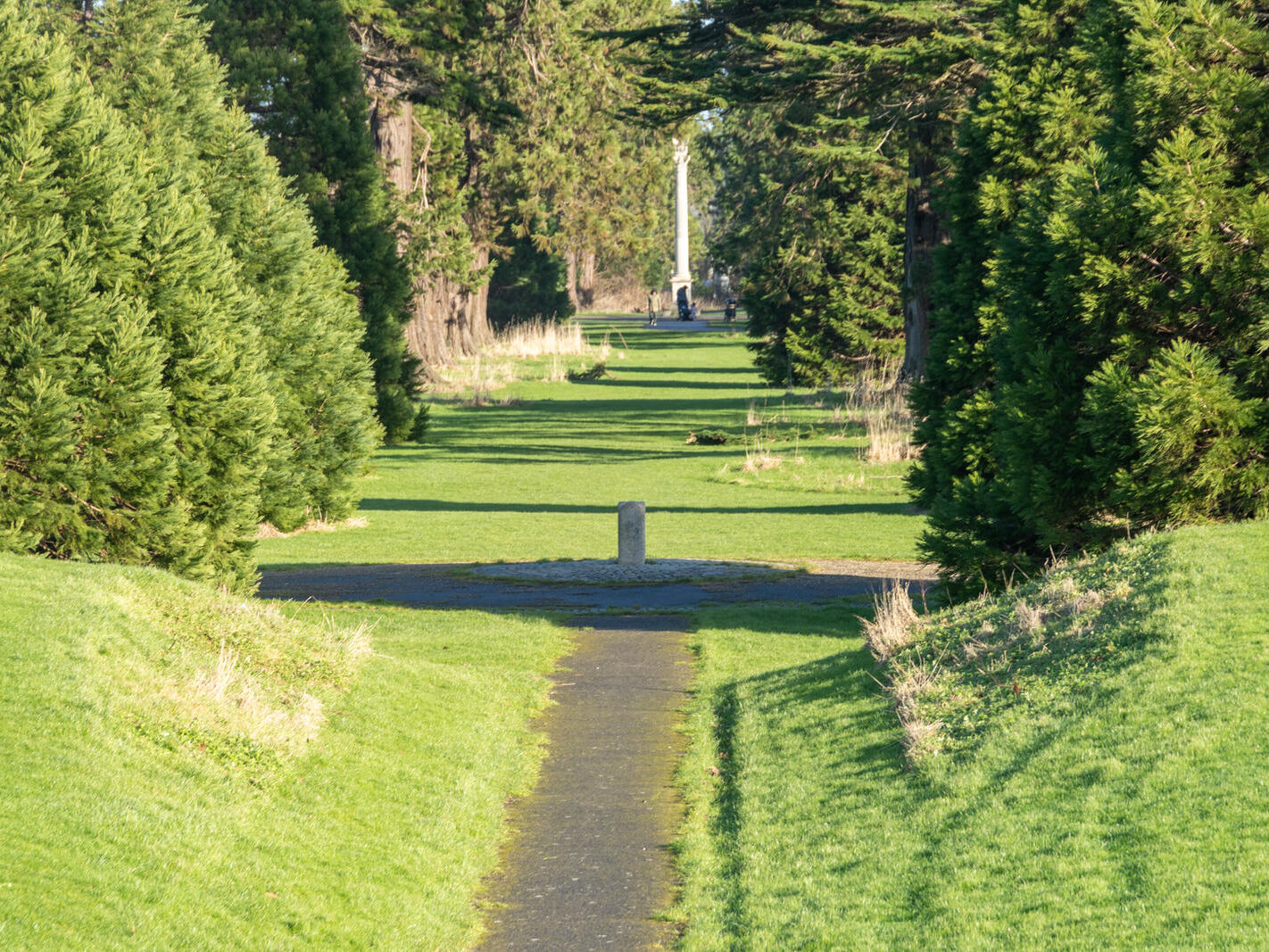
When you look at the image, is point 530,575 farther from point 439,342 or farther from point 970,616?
point 439,342

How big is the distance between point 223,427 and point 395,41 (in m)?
25.7

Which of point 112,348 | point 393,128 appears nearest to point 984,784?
point 112,348

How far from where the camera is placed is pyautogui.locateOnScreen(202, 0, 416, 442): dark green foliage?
30.5 meters

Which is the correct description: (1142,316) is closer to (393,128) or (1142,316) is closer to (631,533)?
(631,533)

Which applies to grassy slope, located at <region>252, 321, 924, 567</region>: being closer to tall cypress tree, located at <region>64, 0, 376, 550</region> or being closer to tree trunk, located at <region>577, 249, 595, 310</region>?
tall cypress tree, located at <region>64, 0, 376, 550</region>

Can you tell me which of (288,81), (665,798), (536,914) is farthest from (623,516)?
(288,81)

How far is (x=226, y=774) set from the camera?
7887 mm

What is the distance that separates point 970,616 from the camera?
35.8 ft

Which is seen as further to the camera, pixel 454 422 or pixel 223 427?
pixel 454 422

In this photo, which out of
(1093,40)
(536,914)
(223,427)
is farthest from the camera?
(223,427)

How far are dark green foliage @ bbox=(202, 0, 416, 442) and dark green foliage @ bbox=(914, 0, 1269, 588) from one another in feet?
65.0

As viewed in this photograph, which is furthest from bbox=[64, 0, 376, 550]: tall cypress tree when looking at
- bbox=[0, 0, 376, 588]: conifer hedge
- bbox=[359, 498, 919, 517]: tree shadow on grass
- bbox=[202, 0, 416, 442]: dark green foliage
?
bbox=[202, 0, 416, 442]: dark green foliage

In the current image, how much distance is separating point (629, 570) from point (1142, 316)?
826 cm

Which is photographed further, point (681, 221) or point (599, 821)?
point (681, 221)
